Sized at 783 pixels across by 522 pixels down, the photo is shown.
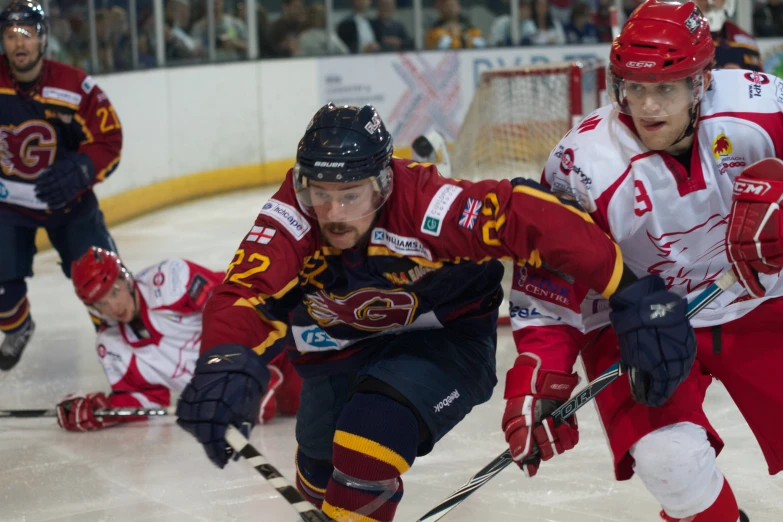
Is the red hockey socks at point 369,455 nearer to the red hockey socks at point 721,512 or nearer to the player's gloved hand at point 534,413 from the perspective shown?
the player's gloved hand at point 534,413

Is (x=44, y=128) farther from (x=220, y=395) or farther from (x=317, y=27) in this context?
(x=317, y=27)

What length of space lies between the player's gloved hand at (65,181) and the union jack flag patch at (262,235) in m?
2.13

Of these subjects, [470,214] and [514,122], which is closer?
[470,214]

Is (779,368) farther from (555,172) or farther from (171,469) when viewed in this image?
(171,469)

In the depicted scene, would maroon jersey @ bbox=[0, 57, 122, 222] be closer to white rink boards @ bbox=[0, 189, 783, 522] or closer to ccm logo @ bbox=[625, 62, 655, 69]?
white rink boards @ bbox=[0, 189, 783, 522]

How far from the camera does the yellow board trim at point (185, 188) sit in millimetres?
6965

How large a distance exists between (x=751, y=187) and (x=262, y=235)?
870 millimetres

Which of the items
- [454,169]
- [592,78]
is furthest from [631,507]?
[592,78]

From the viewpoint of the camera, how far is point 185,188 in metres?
7.84

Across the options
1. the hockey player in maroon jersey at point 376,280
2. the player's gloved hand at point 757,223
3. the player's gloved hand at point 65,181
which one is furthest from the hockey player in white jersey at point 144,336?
the player's gloved hand at point 757,223

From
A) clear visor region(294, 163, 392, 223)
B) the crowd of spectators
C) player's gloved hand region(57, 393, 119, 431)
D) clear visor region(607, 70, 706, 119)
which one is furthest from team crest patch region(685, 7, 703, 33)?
the crowd of spectators

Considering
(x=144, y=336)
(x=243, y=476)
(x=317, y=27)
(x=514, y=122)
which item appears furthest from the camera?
(x=317, y=27)

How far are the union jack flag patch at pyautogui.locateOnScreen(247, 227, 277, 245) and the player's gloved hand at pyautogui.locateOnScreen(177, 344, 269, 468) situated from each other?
20cm

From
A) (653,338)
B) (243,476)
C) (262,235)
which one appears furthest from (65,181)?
(653,338)
